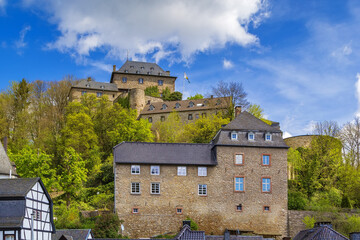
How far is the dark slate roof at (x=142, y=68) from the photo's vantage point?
88438mm

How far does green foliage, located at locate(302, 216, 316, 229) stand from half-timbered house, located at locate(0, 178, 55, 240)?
73.0 feet

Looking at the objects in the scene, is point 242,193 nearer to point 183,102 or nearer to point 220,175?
point 220,175

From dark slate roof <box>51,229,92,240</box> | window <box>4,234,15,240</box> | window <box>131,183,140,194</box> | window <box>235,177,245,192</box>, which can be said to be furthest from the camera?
window <box>235,177,245,192</box>

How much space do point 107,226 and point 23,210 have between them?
12.1 m

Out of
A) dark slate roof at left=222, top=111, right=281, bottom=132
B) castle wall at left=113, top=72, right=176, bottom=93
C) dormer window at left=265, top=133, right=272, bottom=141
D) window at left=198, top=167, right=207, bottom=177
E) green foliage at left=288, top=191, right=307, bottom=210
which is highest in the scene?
castle wall at left=113, top=72, right=176, bottom=93

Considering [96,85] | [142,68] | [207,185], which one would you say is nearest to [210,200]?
[207,185]

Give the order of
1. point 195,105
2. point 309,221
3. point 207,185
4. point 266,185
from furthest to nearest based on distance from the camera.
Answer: point 195,105 < point 266,185 < point 207,185 < point 309,221

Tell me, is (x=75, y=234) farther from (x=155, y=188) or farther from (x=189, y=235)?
(x=155, y=188)

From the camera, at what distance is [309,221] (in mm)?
39688

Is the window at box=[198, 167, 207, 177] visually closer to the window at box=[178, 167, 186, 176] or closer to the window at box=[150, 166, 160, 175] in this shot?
the window at box=[178, 167, 186, 176]

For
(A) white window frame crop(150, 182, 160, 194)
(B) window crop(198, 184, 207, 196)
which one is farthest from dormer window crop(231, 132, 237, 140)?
(A) white window frame crop(150, 182, 160, 194)

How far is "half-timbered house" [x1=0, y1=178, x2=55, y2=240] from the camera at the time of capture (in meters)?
25.6

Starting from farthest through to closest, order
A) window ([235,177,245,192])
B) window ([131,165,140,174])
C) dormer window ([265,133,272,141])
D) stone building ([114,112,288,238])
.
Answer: dormer window ([265,133,272,141]) → window ([235,177,245,192]) → window ([131,165,140,174]) → stone building ([114,112,288,238])

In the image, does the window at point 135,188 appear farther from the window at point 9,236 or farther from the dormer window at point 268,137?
the window at point 9,236
